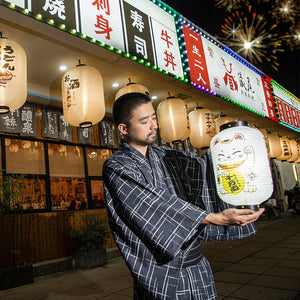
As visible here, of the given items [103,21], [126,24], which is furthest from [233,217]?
[126,24]

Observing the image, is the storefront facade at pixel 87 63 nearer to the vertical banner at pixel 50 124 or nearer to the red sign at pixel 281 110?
the vertical banner at pixel 50 124

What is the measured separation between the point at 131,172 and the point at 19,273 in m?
6.02

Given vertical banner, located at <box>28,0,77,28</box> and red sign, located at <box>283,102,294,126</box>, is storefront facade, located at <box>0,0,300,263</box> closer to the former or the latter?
vertical banner, located at <box>28,0,77,28</box>

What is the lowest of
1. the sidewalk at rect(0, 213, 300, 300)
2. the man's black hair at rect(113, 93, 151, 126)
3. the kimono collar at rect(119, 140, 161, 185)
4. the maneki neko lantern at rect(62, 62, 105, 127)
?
the sidewalk at rect(0, 213, 300, 300)

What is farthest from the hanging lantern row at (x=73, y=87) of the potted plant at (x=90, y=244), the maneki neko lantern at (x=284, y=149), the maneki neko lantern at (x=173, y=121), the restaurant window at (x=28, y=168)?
the maneki neko lantern at (x=284, y=149)

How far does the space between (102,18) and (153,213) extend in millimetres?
4466

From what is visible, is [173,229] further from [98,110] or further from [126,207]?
[98,110]

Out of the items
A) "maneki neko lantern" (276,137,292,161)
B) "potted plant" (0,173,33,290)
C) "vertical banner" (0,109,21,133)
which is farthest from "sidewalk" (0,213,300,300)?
"maneki neko lantern" (276,137,292,161)

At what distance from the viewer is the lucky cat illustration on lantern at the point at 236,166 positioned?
1910 mm

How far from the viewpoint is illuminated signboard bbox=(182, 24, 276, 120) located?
725 cm

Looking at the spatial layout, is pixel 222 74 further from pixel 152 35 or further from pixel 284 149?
pixel 284 149

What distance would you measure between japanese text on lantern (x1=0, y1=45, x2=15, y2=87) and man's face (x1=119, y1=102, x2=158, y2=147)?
3109 millimetres

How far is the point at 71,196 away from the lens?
350 inches

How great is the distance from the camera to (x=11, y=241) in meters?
6.97
